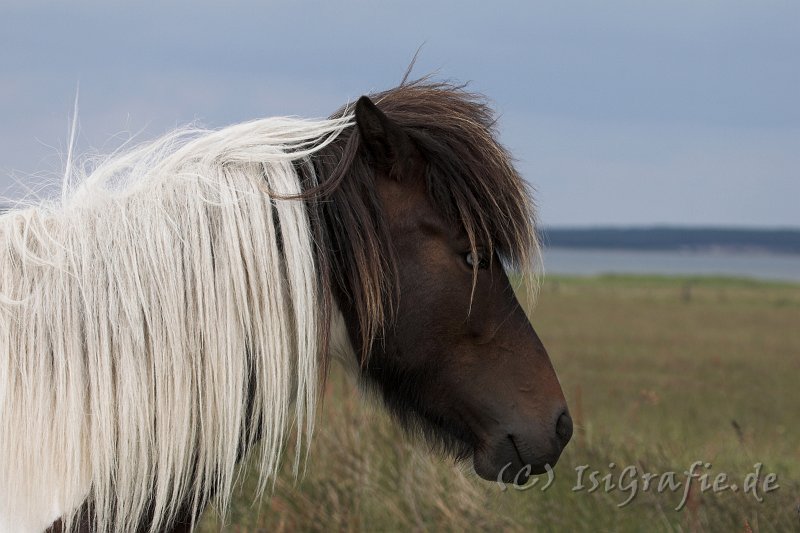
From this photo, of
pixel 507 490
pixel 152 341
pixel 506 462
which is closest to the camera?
pixel 152 341

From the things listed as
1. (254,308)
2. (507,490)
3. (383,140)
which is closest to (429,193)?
(383,140)

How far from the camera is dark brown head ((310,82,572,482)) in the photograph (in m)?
2.50

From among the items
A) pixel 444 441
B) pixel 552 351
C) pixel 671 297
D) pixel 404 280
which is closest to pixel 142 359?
pixel 404 280

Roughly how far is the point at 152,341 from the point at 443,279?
815 millimetres

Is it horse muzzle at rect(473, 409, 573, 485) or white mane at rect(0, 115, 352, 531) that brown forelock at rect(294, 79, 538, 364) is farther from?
horse muzzle at rect(473, 409, 573, 485)

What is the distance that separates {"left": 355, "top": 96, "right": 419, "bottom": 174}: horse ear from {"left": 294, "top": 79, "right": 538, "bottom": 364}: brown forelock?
32 mm

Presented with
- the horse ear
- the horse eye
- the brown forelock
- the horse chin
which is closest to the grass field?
the horse chin

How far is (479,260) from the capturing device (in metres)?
2.63

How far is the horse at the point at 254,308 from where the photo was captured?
7.50 ft

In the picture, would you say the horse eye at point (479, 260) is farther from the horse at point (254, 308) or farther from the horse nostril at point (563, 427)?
the horse nostril at point (563, 427)

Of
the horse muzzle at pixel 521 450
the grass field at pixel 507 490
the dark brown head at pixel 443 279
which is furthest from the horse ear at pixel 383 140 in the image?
the horse muzzle at pixel 521 450

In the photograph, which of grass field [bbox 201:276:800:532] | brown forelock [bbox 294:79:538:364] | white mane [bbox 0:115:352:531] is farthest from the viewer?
grass field [bbox 201:276:800:532]

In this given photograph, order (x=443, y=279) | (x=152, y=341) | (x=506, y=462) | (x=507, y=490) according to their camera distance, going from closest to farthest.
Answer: (x=152, y=341), (x=443, y=279), (x=506, y=462), (x=507, y=490)

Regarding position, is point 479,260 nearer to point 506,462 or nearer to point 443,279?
point 443,279
